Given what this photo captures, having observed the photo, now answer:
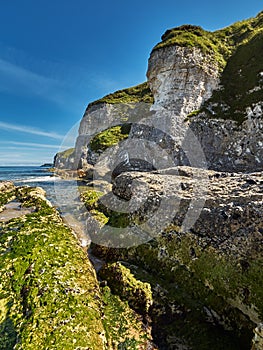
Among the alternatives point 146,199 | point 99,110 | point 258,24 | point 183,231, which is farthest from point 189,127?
point 99,110

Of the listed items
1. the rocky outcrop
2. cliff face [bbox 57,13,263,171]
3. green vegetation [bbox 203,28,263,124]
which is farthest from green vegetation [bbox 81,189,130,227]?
green vegetation [bbox 203,28,263,124]

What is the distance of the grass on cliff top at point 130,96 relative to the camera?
73.8m

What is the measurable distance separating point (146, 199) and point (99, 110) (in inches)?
2707

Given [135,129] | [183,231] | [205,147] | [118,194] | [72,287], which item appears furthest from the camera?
[135,129]

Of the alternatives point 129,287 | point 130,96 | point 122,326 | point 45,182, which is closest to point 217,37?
point 45,182

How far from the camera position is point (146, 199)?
1148cm

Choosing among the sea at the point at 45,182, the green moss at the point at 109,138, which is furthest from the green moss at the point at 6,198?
the green moss at the point at 109,138

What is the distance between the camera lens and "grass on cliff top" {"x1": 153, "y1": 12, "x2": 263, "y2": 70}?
31109 mm

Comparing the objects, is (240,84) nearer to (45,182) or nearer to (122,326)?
(122,326)

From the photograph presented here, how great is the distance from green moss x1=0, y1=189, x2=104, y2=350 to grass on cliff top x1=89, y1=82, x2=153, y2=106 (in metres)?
66.8

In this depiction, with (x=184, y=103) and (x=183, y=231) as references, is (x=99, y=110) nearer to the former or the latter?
(x=184, y=103)

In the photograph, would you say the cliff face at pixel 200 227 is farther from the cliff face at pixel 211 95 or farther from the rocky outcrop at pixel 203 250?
the cliff face at pixel 211 95

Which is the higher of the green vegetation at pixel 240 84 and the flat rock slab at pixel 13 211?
the green vegetation at pixel 240 84

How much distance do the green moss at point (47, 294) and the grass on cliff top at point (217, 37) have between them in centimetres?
3092
